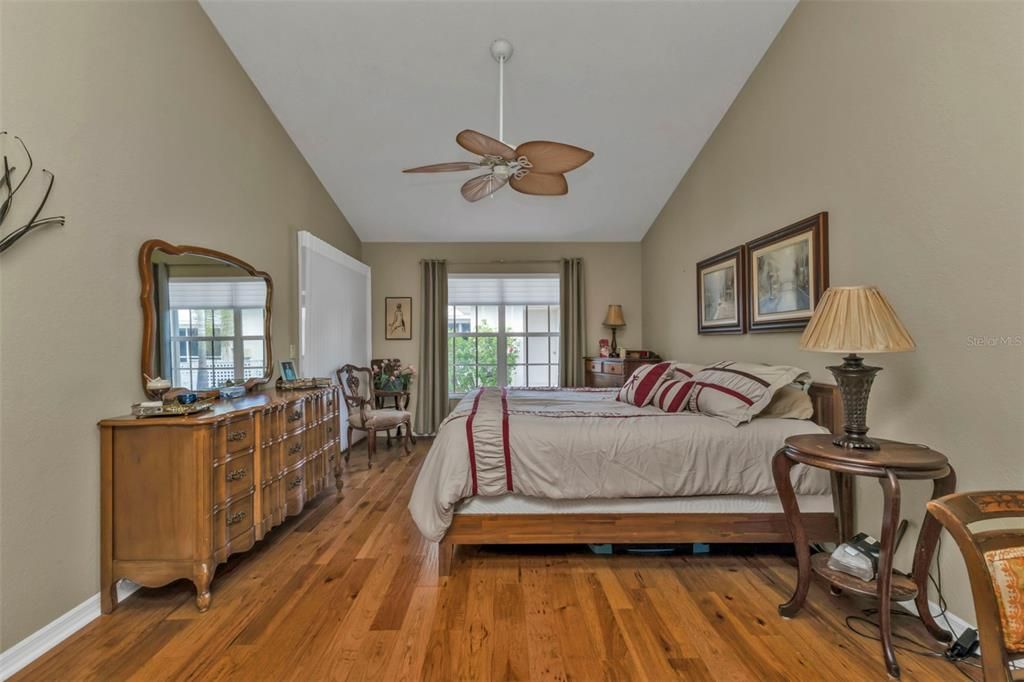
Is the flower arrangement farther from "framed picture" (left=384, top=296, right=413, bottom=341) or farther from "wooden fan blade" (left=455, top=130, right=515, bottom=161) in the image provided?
"wooden fan blade" (left=455, top=130, right=515, bottom=161)

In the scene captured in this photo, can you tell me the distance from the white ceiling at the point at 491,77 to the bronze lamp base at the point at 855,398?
231cm

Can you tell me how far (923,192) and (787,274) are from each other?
0.97 meters

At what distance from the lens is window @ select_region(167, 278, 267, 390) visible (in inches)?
99.0

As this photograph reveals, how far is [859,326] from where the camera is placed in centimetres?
176

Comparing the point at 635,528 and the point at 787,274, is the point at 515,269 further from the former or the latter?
the point at 635,528

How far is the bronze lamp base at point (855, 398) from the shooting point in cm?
183

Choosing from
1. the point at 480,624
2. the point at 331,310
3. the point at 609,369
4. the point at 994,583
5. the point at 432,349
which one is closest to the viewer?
the point at 994,583

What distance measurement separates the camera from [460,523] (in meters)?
2.35

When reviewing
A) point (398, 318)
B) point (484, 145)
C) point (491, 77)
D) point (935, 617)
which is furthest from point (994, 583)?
point (398, 318)

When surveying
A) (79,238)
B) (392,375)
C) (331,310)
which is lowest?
(392,375)

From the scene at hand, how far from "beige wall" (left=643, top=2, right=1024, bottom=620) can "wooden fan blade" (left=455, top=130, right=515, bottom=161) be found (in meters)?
1.78

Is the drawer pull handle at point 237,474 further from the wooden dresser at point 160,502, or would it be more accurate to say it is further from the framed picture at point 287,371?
the framed picture at point 287,371

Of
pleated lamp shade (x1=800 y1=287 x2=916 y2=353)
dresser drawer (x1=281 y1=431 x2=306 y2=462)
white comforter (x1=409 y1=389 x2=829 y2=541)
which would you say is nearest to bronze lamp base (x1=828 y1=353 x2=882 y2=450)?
pleated lamp shade (x1=800 y1=287 x2=916 y2=353)

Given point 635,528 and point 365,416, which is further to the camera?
point 365,416
